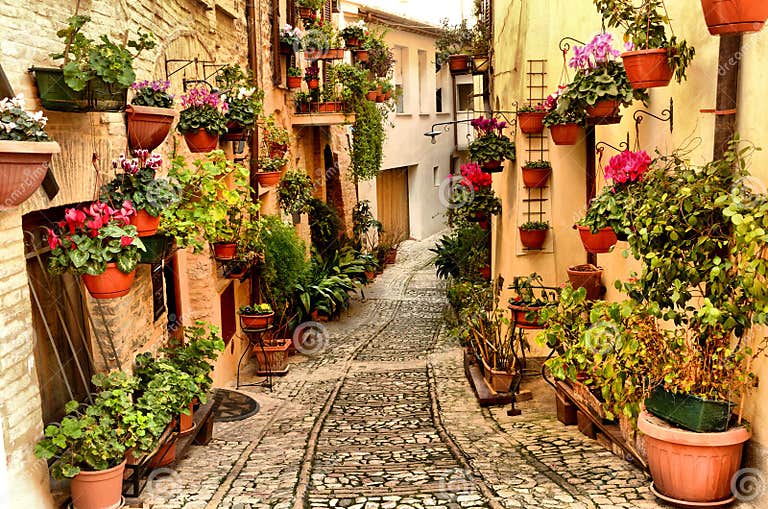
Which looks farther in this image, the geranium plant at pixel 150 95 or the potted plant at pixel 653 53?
the geranium plant at pixel 150 95

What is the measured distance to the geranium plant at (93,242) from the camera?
450cm

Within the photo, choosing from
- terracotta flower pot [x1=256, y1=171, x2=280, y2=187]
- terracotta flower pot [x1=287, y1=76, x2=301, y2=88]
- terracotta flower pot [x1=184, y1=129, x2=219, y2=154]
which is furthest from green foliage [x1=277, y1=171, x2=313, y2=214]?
terracotta flower pot [x1=184, y1=129, x2=219, y2=154]

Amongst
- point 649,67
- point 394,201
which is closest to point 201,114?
point 649,67

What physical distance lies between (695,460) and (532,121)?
535cm

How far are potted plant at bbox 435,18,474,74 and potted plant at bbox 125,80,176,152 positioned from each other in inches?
292

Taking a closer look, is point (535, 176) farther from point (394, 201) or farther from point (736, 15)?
point (394, 201)

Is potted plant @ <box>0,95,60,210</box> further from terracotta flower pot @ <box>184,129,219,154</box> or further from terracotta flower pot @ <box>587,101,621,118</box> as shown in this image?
terracotta flower pot @ <box>587,101,621,118</box>

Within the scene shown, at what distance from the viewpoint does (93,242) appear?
4590 mm

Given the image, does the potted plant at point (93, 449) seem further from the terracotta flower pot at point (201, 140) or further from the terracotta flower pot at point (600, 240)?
the terracotta flower pot at point (600, 240)

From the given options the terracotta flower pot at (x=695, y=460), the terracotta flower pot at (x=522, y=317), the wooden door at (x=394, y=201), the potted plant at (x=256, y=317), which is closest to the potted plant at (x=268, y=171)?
the potted plant at (x=256, y=317)

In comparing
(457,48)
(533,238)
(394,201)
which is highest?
(457,48)

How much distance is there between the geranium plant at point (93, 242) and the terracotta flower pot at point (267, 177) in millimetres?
6162

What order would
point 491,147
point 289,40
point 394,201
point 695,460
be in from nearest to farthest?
point 695,460 < point 491,147 < point 289,40 < point 394,201

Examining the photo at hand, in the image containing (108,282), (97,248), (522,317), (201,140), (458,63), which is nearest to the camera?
(97,248)
